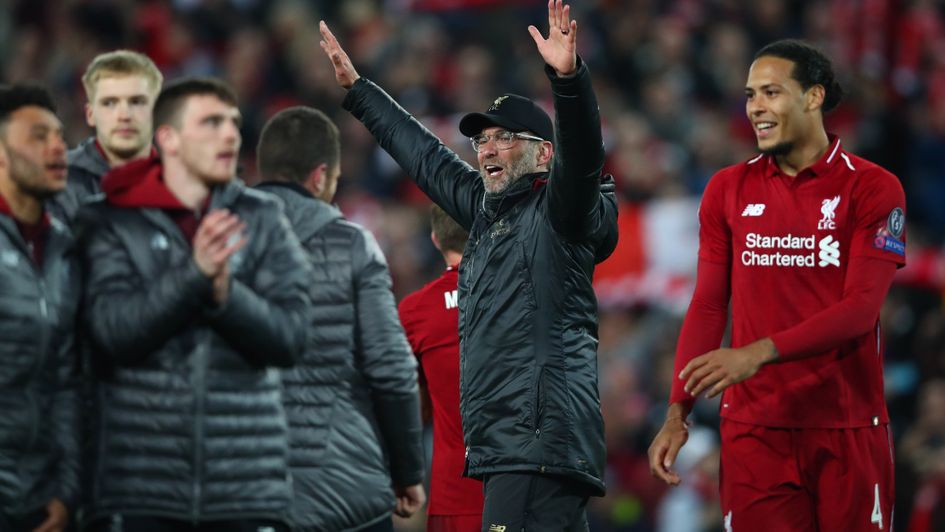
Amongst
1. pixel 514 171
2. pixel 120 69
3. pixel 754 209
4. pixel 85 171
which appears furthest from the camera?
pixel 120 69

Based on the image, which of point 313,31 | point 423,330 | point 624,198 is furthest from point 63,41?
point 423,330

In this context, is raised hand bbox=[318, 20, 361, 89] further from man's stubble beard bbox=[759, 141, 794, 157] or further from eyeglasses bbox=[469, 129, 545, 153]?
man's stubble beard bbox=[759, 141, 794, 157]

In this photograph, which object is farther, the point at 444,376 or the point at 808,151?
the point at 444,376

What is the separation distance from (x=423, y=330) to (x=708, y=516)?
3.71 meters

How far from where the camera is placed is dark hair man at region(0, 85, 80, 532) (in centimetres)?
427

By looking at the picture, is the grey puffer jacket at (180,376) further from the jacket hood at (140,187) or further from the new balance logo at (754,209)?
the new balance logo at (754,209)

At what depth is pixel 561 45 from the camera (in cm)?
479

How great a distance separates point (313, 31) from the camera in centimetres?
1526

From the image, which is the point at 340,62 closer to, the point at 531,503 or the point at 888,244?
the point at 531,503

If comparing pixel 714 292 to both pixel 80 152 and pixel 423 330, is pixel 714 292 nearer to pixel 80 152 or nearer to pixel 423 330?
pixel 423 330

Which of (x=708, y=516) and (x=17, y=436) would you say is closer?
(x=17, y=436)

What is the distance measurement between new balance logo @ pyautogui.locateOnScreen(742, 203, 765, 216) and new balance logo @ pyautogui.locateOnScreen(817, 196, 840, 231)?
197 mm

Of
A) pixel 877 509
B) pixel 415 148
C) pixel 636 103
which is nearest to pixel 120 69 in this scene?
pixel 415 148

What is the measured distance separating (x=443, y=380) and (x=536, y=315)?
3.13 feet
